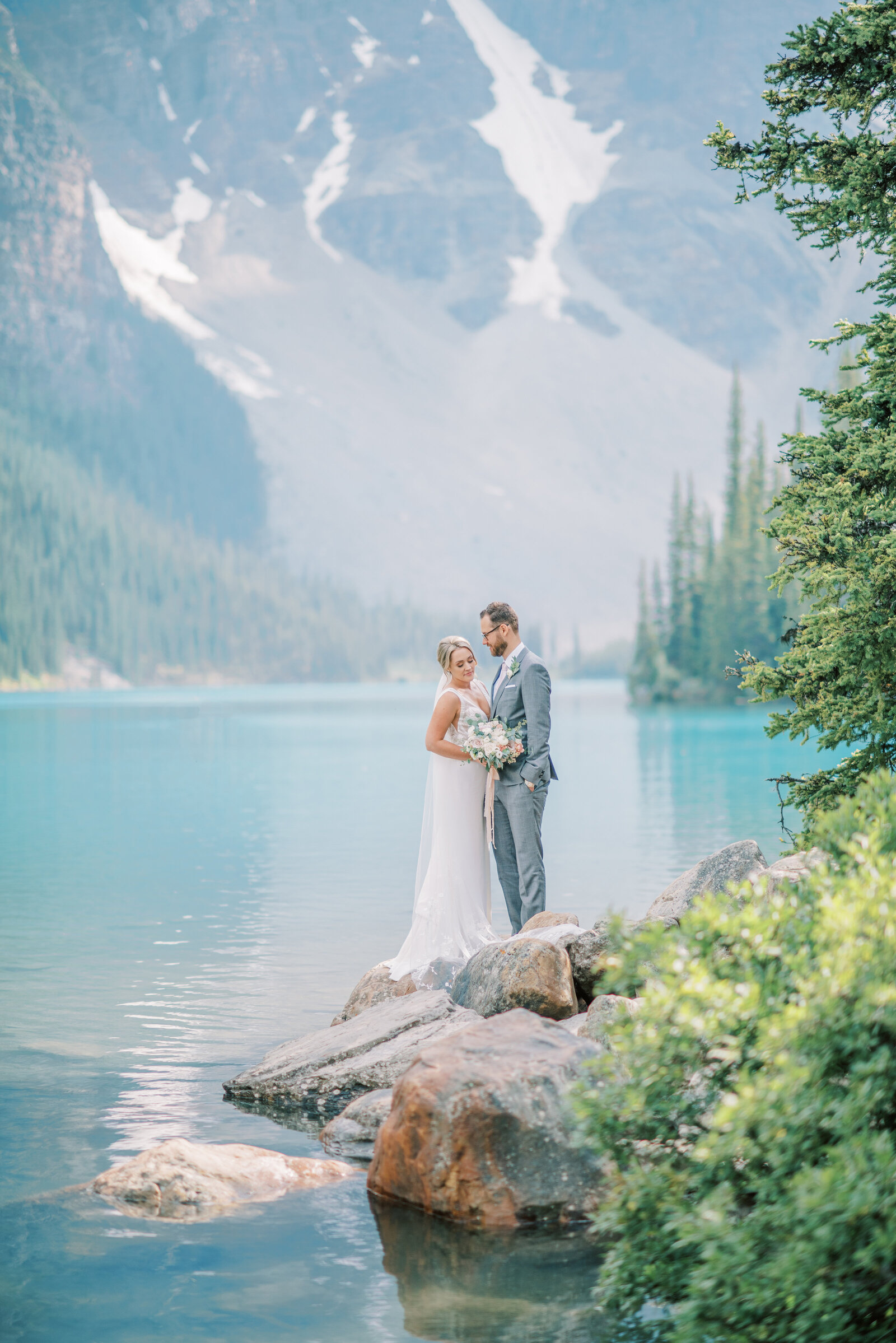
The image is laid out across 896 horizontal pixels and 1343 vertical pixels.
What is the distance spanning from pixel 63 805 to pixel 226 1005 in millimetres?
24620

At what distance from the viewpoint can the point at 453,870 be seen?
488 inches

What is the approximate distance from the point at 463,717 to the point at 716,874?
2.86 m

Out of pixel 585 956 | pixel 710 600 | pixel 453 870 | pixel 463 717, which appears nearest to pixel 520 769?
pixel 463 717

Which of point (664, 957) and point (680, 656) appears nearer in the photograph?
point (664, 957)

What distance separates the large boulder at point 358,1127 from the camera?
8.72m

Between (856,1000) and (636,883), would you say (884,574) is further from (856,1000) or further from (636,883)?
(636,883)

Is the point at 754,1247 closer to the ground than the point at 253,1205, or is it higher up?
higher up

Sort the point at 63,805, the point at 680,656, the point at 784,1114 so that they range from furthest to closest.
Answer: the point at 680,656 < the point at 63,805 < the point at 784,1114

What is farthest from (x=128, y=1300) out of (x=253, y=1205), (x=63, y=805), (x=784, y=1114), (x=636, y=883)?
(x=63, y=805)

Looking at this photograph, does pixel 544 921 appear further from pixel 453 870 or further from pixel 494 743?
pixel 494 743

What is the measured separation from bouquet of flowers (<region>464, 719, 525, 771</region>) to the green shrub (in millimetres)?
6109

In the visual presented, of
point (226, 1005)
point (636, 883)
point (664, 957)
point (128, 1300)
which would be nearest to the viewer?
point (664, 957)

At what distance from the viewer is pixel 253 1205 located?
7.81 meters

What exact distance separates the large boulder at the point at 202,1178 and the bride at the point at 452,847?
3731mm
